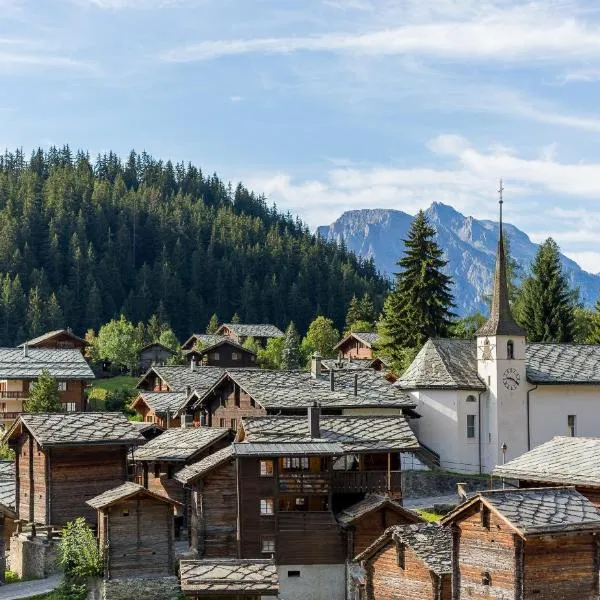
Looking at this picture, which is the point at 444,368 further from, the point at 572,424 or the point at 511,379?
the point at 572,424

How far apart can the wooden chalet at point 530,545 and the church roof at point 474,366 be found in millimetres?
25006

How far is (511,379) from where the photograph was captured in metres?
61.2

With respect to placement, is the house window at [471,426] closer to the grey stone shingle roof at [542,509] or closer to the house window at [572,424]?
the house window at [572,424]

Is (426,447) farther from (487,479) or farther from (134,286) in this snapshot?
(134,286)

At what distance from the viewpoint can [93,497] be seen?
48.3m

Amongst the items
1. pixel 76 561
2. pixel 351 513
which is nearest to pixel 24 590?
pixel 76 561

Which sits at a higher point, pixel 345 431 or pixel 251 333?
pixel 251 333

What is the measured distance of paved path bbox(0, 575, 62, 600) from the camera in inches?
1651

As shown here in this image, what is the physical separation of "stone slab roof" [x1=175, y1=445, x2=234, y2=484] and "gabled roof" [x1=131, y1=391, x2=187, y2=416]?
72.2 ft

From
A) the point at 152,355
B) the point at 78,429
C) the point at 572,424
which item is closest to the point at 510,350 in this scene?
the point at 572,424

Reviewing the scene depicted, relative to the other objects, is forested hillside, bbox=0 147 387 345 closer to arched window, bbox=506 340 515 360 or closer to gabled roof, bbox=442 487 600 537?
arched window, bbox=506 340 515 360

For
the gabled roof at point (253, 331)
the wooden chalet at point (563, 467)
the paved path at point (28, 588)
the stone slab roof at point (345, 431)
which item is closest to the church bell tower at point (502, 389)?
the stone slab roof at point (345, 431)

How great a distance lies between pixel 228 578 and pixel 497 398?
26.9 m

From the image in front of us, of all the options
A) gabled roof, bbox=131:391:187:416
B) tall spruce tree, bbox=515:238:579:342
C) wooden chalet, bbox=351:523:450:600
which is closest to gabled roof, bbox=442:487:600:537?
wooden chalet, bbox=351:523:450:600
